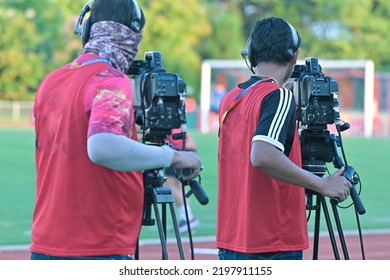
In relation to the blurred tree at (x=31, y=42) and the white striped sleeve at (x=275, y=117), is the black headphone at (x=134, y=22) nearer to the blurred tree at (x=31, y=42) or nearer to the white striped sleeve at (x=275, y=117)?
the white striped sleeve at (x=275, y=117)

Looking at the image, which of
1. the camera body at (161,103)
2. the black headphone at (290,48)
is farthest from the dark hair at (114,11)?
the black headphone at (290,48)

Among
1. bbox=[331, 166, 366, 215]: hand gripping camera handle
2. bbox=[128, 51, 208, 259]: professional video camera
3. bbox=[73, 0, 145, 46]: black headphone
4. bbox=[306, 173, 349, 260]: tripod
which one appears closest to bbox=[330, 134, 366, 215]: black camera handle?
bbox=[331, 166, 366, 215]: hand gripping camera handle

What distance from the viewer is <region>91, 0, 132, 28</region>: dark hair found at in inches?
138

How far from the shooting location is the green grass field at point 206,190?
10.5 meters

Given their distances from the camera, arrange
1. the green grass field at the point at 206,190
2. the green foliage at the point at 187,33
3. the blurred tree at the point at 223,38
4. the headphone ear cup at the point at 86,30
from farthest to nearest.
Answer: the blurred tree at the point at 223,38 < the green foliage at the point at 187,33 < the green grass field at the point at 206,190 < the headphone ear cup at the point at 86,30

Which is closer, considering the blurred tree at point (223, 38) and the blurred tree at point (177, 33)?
the blurred tree at point (177, 33)

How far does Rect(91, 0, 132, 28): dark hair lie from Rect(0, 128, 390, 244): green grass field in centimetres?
91

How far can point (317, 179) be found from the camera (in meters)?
3.96

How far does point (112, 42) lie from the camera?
351cm

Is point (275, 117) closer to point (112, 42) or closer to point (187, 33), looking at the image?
point (112, 42)

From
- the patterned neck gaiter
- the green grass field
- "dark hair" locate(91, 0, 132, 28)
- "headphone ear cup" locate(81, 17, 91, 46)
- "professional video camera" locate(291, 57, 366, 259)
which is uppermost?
"dark hair" locate(91, 0, 132, 28)

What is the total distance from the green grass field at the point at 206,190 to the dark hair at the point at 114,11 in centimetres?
91

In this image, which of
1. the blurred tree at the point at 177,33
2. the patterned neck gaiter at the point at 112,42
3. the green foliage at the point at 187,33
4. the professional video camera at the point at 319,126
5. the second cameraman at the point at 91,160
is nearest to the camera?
the second cameraman at the point at 91,160

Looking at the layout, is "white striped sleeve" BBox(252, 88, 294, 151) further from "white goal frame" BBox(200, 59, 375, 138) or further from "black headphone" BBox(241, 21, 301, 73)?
"white goal frame" BBox(200, 59, 375, 138)
